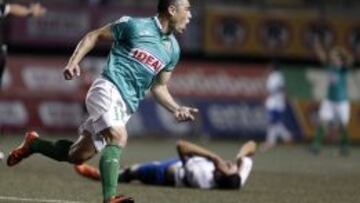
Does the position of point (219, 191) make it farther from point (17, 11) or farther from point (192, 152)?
point (17, 11)

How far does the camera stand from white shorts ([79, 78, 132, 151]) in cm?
867

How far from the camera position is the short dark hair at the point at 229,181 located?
37.6 ft

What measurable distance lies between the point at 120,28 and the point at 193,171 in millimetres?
2928

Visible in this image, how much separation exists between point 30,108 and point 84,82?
1482 mm

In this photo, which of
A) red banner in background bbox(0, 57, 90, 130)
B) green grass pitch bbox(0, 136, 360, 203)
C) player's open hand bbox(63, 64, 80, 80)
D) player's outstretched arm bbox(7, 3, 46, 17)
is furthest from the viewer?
red banner in background bbox(0, 57, 90, 130)

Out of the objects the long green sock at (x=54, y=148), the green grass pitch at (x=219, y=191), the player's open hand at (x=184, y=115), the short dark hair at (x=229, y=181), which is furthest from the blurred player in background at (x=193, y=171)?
the player's open hand at (x=184, y=115)

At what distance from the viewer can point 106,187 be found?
8359 mm

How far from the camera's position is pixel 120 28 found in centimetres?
898

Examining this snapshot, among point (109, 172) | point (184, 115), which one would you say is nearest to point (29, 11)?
point (184, 115)

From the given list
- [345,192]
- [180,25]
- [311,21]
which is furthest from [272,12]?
[180,25]

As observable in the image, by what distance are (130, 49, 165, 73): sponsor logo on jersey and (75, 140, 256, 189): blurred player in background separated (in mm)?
2402

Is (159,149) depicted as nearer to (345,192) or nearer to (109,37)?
(345,192)

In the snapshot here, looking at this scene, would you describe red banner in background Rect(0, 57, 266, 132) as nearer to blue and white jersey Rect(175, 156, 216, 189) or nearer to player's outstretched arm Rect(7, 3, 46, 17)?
player's outstretched arm Rect(7, 3, 46, 17)

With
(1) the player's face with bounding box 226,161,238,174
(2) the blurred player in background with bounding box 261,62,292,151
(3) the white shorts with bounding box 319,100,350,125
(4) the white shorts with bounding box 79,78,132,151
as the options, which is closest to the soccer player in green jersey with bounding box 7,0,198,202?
(4) the white shorts with bounding box 79,78,132,151
